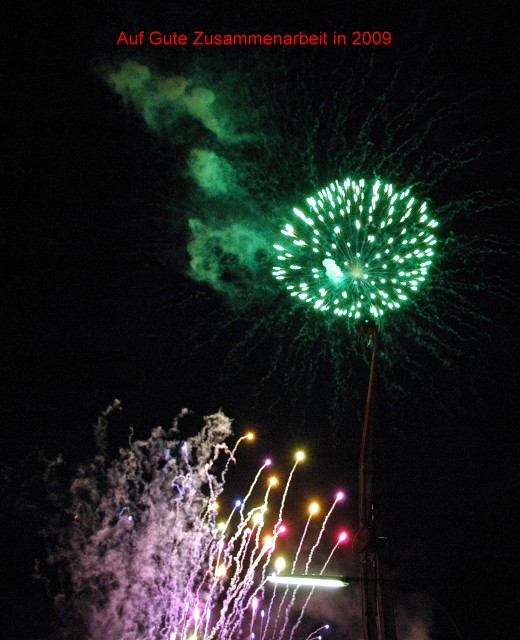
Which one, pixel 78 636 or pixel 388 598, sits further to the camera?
pixel 78 636

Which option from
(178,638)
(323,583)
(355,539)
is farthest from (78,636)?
(355,539)

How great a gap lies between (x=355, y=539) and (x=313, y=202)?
345 inches

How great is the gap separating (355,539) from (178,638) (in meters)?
13.1

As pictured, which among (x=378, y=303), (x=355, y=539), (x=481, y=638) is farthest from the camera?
(x=481, y=638)

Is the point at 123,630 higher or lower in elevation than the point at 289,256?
lower

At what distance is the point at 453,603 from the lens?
2986 cm

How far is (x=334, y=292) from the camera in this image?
41.7 feet

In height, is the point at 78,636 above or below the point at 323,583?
below

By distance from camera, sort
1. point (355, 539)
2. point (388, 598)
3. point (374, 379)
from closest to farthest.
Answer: point (388, 598)
point (355, 539)
point (374, 379)

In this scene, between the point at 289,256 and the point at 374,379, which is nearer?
the point at 374,379

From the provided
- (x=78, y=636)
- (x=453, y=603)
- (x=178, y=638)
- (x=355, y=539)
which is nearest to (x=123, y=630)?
(x=178, y=638)

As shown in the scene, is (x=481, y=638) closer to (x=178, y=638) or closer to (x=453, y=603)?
(x=453, y=603)

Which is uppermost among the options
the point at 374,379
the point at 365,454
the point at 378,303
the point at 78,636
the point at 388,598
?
the point at 378,303

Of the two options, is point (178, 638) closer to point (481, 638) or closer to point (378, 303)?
point (378, 303)
